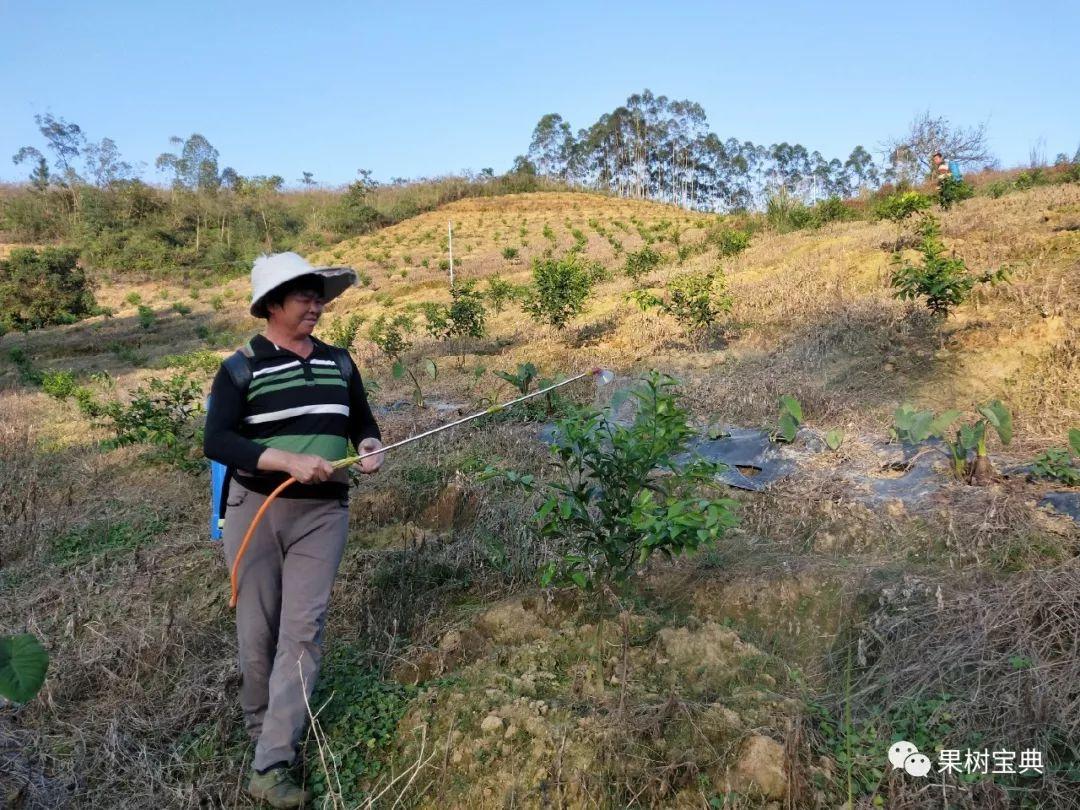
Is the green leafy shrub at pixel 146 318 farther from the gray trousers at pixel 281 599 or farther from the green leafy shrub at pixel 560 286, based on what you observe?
the gray trousers at pixel 281 599

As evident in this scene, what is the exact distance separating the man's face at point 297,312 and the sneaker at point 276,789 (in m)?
1.26

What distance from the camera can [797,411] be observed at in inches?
158

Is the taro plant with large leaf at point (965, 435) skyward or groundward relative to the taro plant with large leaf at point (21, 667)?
groundward

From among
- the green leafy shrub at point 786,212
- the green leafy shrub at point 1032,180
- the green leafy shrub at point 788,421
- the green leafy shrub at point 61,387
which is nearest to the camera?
the green leafy shrub at point 788,421

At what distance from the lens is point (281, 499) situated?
201 centimetres

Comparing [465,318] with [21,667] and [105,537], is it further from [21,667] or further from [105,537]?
[21,667]

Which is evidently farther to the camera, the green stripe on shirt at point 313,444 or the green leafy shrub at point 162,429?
the green leafy shrub at point 162,429

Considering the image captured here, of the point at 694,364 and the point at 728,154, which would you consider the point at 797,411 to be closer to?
the point at 694,364

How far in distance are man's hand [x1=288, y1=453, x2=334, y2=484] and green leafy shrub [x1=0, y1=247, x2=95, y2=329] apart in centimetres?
2035

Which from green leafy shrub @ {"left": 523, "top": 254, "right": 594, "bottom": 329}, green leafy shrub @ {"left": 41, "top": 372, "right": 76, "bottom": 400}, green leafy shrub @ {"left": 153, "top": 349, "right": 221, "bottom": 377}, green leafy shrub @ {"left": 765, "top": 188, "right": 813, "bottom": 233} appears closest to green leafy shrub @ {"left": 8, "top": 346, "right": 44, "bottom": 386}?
green leafy shrub @ {"left": 153, "top": 349, "right": 221, "bottom": 377}

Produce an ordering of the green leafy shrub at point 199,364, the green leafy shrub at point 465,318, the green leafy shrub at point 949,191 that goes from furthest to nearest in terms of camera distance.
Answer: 1. the green leafy shrub at point 199,364
2. the green leafy shrub at point 949,191
3. the green leafy shrub at point 465,318

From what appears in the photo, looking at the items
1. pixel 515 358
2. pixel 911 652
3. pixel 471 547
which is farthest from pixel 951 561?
pixel 515 358

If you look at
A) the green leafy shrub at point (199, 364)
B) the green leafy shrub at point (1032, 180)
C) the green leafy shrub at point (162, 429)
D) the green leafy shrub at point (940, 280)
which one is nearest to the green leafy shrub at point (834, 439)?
the green leafy shrub at point (940, 280)

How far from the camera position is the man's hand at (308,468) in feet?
6.17
